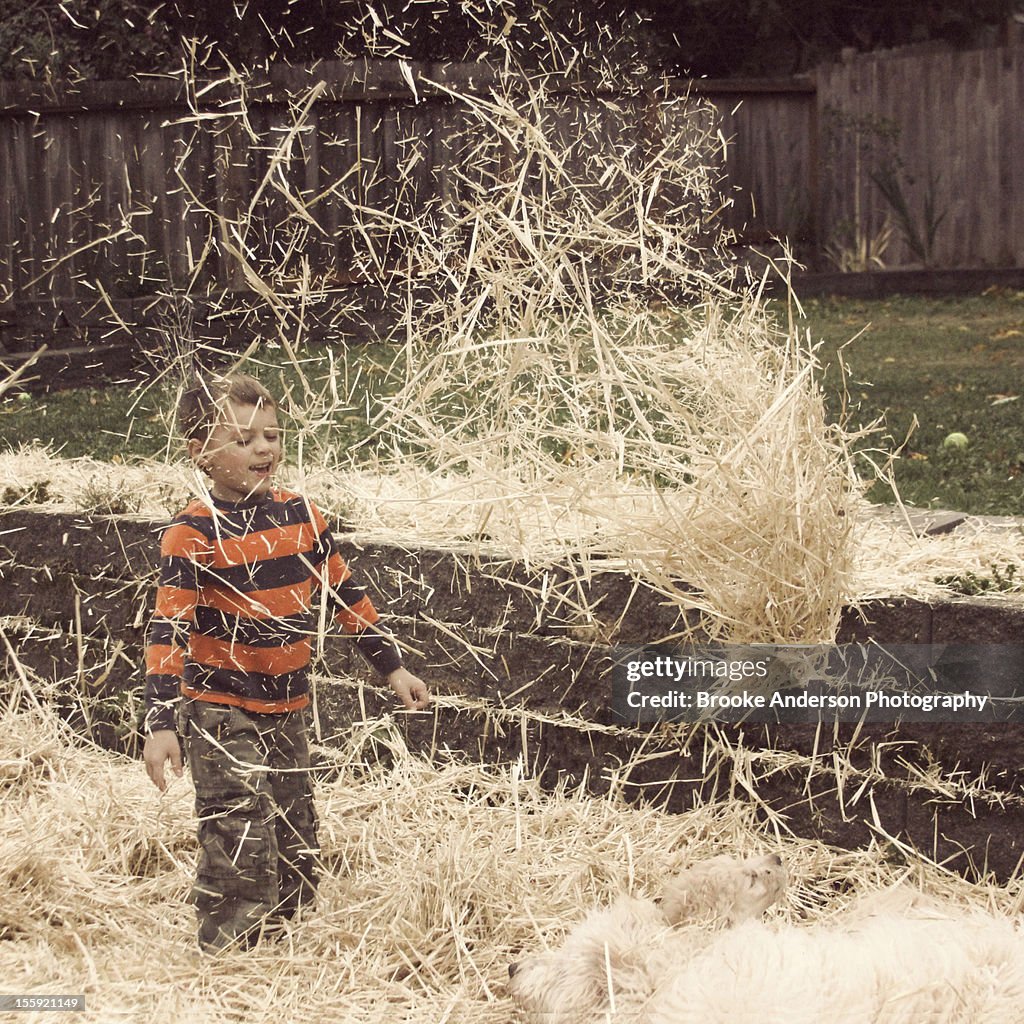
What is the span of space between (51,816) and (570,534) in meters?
1.54

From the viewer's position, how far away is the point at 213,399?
10.2ft

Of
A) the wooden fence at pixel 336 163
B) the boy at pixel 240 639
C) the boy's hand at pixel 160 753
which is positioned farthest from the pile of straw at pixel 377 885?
→ the wooden fence at pixel 336 163

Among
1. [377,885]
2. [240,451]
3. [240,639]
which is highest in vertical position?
[240,451]

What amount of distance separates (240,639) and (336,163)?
25.3 ft

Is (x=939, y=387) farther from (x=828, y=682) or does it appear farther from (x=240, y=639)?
(x=240, y=639)

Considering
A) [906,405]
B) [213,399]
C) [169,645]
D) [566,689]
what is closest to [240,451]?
→ [213,399]

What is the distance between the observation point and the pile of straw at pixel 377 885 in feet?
9.64

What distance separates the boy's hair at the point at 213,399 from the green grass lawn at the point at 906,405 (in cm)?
82

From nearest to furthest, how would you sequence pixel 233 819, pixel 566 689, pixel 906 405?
1. pixel 233 819
2. pixel 566 689
3. pixel 906 405

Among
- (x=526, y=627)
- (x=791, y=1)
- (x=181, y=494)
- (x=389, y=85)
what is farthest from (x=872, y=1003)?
(x=791, y=1)

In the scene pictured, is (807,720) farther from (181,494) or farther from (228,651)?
(181,494)

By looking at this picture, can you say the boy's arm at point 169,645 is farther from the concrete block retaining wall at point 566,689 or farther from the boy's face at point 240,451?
the concrete block retaining wall at point 566,689

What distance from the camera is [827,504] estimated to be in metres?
3.28

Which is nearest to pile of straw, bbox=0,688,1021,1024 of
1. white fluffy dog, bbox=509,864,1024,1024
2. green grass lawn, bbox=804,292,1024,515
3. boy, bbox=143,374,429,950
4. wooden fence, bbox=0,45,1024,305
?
boy, bbox=143,374,429,950
